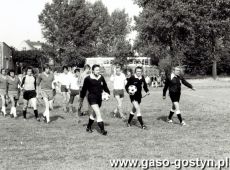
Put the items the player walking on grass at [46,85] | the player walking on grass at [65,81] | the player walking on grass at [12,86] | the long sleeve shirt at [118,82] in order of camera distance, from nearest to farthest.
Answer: the player walking on grass at [46,85] < the long sleeve shirt at [118,82] < the player walking on grass at [12,86] < the player walking on grass at [65,81]

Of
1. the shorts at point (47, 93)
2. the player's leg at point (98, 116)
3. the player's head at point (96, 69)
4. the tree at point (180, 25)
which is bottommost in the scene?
the player's leg at point (98, 116)

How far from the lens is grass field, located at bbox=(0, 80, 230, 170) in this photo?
7.95m

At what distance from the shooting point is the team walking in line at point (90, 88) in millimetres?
11156

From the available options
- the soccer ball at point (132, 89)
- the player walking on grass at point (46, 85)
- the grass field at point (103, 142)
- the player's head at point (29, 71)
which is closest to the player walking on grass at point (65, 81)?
the player walking on grass at point (46, 85)

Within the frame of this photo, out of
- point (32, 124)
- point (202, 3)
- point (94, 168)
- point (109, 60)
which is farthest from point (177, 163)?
point (109, 60)

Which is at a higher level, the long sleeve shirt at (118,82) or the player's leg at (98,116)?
the long sleeve shirt at (118,82)

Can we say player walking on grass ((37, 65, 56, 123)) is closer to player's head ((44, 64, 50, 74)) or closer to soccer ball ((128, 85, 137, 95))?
player's head ((44, 64, 50, 74))

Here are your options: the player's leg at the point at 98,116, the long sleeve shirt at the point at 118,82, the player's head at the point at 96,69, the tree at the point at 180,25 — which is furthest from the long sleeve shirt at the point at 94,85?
the tree at the point at 180,25

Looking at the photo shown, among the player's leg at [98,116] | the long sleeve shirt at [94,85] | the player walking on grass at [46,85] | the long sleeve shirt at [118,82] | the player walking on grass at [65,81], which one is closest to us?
the player's leg at [98,116]

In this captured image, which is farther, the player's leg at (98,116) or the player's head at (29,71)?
the player's head at (29,71)

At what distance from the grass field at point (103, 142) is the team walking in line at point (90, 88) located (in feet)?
1.63

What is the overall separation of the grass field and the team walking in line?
50cm

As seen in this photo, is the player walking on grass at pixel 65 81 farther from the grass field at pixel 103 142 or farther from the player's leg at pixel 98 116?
the player's leg at pixel 98 116

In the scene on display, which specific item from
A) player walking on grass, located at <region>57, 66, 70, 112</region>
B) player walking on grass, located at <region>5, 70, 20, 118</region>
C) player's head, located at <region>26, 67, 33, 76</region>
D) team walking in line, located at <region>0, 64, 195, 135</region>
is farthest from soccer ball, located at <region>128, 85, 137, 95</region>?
player walking on grass, located at <region>57, 66, 70, 112</region>
